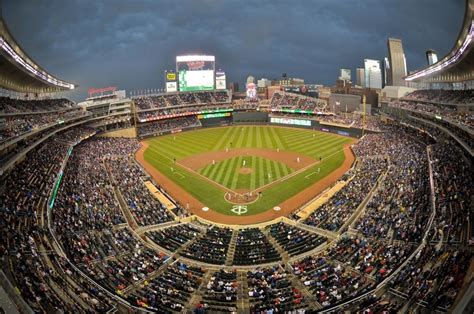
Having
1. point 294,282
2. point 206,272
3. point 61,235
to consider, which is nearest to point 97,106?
point 61,235

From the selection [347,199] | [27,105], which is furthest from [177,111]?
[347,199]

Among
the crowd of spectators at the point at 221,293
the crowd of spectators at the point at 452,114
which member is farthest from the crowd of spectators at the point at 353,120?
the crowd of spectators at the point at 221,293

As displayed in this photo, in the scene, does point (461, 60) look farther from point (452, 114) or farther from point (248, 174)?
point (248, 174)

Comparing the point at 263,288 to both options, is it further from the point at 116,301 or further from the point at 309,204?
the point at 309,204

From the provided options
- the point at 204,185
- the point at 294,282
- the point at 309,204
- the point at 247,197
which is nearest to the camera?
the point at 294,282

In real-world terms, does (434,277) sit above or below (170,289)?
above

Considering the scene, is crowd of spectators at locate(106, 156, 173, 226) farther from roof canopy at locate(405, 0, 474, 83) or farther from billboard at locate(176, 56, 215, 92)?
billboard at locate(176, 56, 215, 92)
